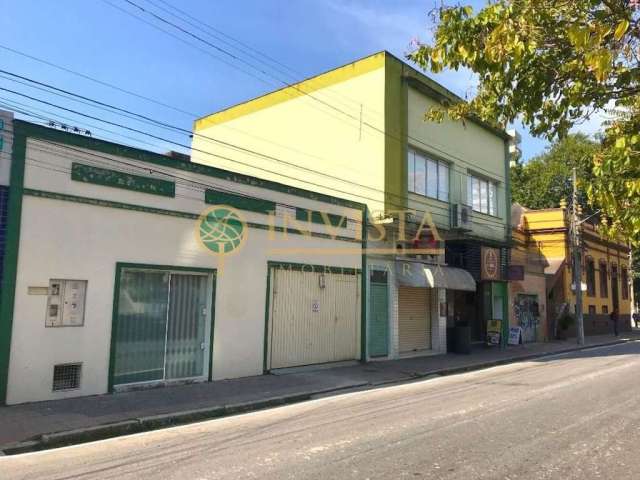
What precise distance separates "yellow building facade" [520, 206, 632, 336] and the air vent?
72.4 ft

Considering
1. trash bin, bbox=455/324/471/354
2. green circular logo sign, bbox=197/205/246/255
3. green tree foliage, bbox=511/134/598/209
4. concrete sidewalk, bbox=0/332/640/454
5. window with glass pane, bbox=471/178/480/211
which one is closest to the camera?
concrete sidewalk, bbox=0/332/640/454

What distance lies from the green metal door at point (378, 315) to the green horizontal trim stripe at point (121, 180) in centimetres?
753

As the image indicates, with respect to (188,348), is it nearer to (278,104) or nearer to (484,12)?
(484,12)

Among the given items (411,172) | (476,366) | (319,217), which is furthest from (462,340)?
(319,217)

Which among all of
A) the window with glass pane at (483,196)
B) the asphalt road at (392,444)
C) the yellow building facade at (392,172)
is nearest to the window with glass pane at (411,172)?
the yellow building facade at (392,172)

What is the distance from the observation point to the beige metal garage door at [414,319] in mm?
18266

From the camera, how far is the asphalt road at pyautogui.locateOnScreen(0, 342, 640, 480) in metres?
5.78

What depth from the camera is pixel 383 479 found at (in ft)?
17.9

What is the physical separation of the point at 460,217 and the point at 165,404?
13.6 m

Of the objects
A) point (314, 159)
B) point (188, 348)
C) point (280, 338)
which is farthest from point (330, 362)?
point (314, 159)

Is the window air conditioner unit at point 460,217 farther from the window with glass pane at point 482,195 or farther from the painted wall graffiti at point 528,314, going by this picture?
the painted wall graffiti at point 528,314

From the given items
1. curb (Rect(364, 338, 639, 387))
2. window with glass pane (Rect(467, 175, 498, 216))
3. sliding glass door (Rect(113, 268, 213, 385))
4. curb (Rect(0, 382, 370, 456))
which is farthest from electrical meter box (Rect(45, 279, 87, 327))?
window with glass pane (Rect(467, 175, 498, 216))

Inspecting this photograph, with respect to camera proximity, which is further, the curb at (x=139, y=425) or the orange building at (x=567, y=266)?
the orange building at (x=567, y=266)

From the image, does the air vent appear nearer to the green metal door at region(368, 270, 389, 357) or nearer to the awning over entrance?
the green metal door at region(368, 270, 389, 357)
